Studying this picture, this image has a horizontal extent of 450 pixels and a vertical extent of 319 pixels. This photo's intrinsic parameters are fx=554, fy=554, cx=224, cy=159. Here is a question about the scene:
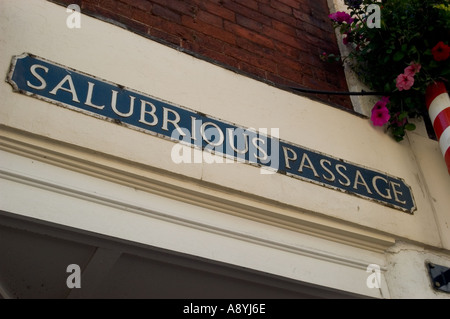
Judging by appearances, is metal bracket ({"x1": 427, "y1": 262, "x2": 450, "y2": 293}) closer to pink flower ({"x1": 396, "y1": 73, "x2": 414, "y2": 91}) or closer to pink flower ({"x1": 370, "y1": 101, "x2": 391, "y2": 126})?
pink flower ({"x1": 370, "y1": 101, "x2": 391, "y2": 126})

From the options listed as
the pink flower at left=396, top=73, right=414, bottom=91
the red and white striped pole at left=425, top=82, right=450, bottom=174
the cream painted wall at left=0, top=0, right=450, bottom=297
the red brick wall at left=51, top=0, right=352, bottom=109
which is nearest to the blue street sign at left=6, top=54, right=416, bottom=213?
the cream painted wall at left=0, top=0, right=450, bottom=297

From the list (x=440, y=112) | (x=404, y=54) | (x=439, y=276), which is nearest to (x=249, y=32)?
(x=404, y=54)

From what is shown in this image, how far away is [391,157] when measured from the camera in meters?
3.15

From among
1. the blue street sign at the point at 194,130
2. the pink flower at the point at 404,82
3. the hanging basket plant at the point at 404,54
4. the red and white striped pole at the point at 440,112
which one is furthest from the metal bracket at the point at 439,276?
the pink flower at the point at 404,82

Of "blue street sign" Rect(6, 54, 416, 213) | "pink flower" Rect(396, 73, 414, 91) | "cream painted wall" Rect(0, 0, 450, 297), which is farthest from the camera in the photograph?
"pink flower" Rect(396, 73, 414, 91)

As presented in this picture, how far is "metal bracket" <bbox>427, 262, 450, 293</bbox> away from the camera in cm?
268

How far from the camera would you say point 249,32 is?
11.2 ft

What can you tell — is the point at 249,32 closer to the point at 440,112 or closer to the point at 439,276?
the point at 440,112

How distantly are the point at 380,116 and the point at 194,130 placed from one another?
1.26 m

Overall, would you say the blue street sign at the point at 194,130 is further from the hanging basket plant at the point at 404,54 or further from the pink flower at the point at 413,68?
the pink flower at the point at 413,68
